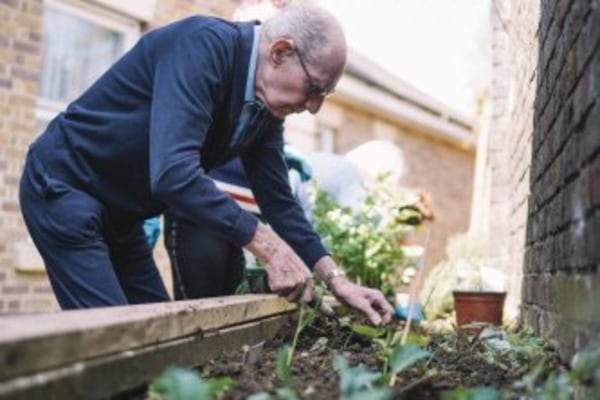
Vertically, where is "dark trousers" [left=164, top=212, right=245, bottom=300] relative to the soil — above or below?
above

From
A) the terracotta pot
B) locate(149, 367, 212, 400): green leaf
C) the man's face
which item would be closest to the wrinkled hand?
the man's face

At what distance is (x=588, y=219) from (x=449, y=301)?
3.56 m

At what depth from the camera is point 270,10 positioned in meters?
3.77

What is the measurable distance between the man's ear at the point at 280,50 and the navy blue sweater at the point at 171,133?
0.07 metres

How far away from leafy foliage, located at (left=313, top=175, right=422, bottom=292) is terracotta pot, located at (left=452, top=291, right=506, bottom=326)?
91 centimetres

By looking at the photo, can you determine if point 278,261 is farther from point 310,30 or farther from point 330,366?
point 310,30

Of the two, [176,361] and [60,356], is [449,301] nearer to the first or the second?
[176,361]

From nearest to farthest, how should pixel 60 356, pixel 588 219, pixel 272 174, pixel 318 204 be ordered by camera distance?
1. pixel 60 356
2. pixel 588 219
3. pixel 272 174
4. pixel 318 204

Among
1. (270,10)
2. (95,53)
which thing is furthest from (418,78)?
(270,10)

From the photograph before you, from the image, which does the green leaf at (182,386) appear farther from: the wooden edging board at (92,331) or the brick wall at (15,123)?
the brick wall at (15,123)

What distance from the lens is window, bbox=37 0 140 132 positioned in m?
5.98

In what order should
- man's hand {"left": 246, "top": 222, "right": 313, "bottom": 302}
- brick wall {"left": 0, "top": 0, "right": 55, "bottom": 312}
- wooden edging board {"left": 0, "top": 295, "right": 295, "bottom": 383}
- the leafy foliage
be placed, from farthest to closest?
brick wall {"left": 0, "top": 0, "right": 55, "bottom": 312} → the leafy foliage → man's hand {"left": 246, "top": 222, "right": 313, "bottom": 302} → wooden edging board {"left": 0, "top": 295, "right": 295, "bottom": 383}

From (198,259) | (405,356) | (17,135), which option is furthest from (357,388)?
(17,135)

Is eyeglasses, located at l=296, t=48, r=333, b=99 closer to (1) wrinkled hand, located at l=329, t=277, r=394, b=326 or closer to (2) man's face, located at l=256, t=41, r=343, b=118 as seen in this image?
(2) man's face, located at l=256, t=41, r=343, b=118
